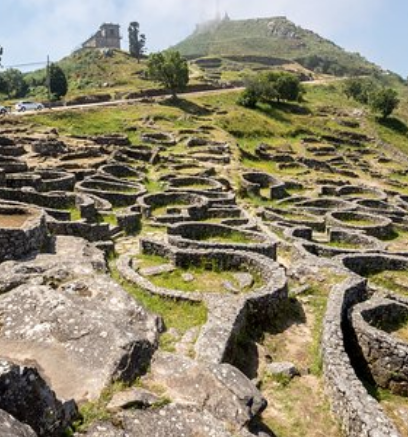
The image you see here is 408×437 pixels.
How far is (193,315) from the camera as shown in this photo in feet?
54.7

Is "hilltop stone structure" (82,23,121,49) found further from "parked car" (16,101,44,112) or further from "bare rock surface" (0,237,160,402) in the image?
"bare rock surface" (0,237,160,402)

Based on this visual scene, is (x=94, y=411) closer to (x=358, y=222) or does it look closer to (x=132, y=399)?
(x=132, y=399)

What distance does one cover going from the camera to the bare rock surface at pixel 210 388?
10211mm

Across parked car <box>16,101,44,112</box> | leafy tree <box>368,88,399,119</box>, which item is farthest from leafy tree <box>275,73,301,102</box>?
parked car <box>16,101,44,112</box>

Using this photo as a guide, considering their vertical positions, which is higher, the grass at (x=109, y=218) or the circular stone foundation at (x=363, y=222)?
the grass at (x=109, y=218)

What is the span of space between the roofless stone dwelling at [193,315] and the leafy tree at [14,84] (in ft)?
280

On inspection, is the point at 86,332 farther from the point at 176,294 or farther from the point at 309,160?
the point at 309,160

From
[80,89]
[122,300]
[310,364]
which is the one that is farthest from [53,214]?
[80,89]

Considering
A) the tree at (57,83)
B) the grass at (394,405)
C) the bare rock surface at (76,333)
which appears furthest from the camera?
the tree at (57,83)

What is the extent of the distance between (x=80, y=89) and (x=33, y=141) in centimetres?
6581

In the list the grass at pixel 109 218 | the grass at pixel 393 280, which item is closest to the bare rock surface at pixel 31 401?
the grass at pixel 393 280

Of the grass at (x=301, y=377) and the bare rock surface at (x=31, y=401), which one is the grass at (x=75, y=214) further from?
the bare rock surface at (x=31, y=401)

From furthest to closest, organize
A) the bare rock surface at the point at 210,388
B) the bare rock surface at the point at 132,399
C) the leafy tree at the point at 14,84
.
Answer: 1. the leafy tree at the point at 14,84
2. the bare rock surface at the point at 210,388
3. the bare rock surface at the point at 132,399

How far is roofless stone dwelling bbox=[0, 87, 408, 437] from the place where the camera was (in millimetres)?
9906
